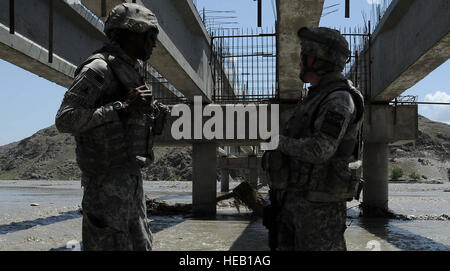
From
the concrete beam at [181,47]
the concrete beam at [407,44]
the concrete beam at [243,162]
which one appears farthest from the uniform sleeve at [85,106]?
the concrete beam at [243,162]

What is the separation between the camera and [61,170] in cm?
8062

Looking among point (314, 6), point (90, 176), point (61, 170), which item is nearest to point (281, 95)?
point (314, 6)

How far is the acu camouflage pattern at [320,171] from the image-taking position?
2801 millimetres

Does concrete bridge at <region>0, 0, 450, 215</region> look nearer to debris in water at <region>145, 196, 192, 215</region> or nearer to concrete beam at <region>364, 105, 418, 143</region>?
concrete beam at <region>364, 105, 418, 143</region>

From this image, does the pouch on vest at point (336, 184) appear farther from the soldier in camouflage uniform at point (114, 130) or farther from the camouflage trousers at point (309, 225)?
the soldier in camouflage uniform at point (114, 130)

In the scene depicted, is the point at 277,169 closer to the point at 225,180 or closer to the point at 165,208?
the point at 165,208

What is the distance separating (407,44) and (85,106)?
257 inches

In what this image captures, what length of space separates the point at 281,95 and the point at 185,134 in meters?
2.64

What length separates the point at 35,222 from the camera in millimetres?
10273

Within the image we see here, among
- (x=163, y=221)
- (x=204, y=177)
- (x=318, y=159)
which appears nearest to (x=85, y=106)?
(x=318, y=159)

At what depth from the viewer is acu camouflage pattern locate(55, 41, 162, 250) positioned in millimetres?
2488

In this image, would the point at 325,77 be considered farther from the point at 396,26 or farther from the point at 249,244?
the point at 396,26

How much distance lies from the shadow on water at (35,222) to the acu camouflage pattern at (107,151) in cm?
698

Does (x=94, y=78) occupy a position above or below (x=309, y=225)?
above
